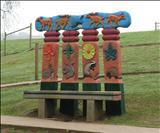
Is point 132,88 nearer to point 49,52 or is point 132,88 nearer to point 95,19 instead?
point 49,52

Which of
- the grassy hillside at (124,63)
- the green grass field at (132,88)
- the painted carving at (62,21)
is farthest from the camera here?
the grassy hillside at (124,63)

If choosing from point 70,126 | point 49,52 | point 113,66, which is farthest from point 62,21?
point 70,126

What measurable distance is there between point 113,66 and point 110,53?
33 centimetres

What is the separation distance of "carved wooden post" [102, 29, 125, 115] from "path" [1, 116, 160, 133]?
3.34ft

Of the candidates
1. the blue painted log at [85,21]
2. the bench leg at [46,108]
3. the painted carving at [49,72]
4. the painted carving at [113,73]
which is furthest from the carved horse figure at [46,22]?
the painted carving at [113,73]

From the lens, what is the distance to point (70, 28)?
12.8 meters

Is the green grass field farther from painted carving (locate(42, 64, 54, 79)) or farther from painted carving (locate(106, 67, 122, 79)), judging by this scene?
painted carving (locate(42, 64, 54, 79))

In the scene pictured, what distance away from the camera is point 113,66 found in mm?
12094

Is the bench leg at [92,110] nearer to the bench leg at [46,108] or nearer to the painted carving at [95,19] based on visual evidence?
the bench leg at [46,108]

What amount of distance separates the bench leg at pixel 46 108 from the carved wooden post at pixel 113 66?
1634 mm

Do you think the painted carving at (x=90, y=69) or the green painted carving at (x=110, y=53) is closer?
the green painted carving at (x=110, y=53)

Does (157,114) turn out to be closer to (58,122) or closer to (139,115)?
(139,115)

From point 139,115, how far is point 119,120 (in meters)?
0.51

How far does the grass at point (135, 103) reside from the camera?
37.4 feet
